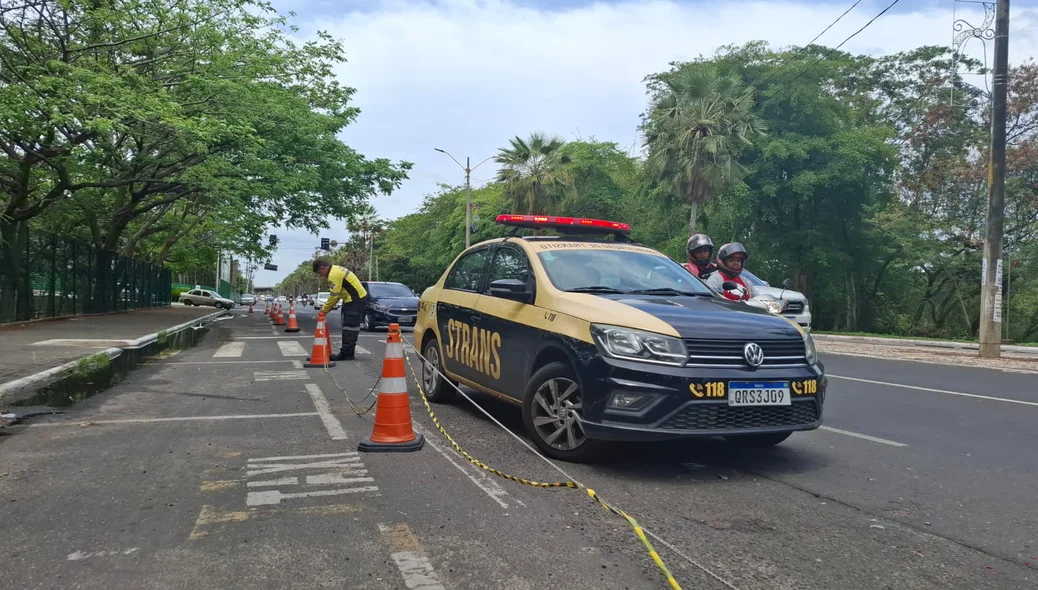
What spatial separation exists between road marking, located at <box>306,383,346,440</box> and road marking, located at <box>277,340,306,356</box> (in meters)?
4.59

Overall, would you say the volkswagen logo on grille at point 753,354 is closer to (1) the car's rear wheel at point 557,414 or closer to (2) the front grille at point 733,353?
(2) the front grille at point 733,353

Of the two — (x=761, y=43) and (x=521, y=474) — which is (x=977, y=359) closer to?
(x=521, y=474)

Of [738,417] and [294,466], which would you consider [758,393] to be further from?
[294,466]

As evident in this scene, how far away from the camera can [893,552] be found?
3584 millimetres

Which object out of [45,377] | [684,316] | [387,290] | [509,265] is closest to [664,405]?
[684,316]

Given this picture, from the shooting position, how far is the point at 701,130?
27641 mm

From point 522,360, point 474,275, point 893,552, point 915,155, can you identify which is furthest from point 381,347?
point 915,155

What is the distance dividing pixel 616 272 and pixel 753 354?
1524 millimetres

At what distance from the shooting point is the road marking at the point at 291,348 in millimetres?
13578

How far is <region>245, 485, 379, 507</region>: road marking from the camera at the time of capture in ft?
13.9

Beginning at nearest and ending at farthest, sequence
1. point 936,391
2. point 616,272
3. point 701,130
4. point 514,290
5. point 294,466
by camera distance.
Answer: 1. point 294,466
2. point 514,290
3. point 616,272
4. point 936,391
5. point 701,130

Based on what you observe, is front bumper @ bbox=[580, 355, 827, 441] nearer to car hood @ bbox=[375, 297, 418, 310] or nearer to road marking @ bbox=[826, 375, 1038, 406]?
road marking @ bbox=[826, 375, 1038, 406]

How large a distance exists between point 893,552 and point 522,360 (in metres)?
2.88

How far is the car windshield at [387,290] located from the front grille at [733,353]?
17375 mm
